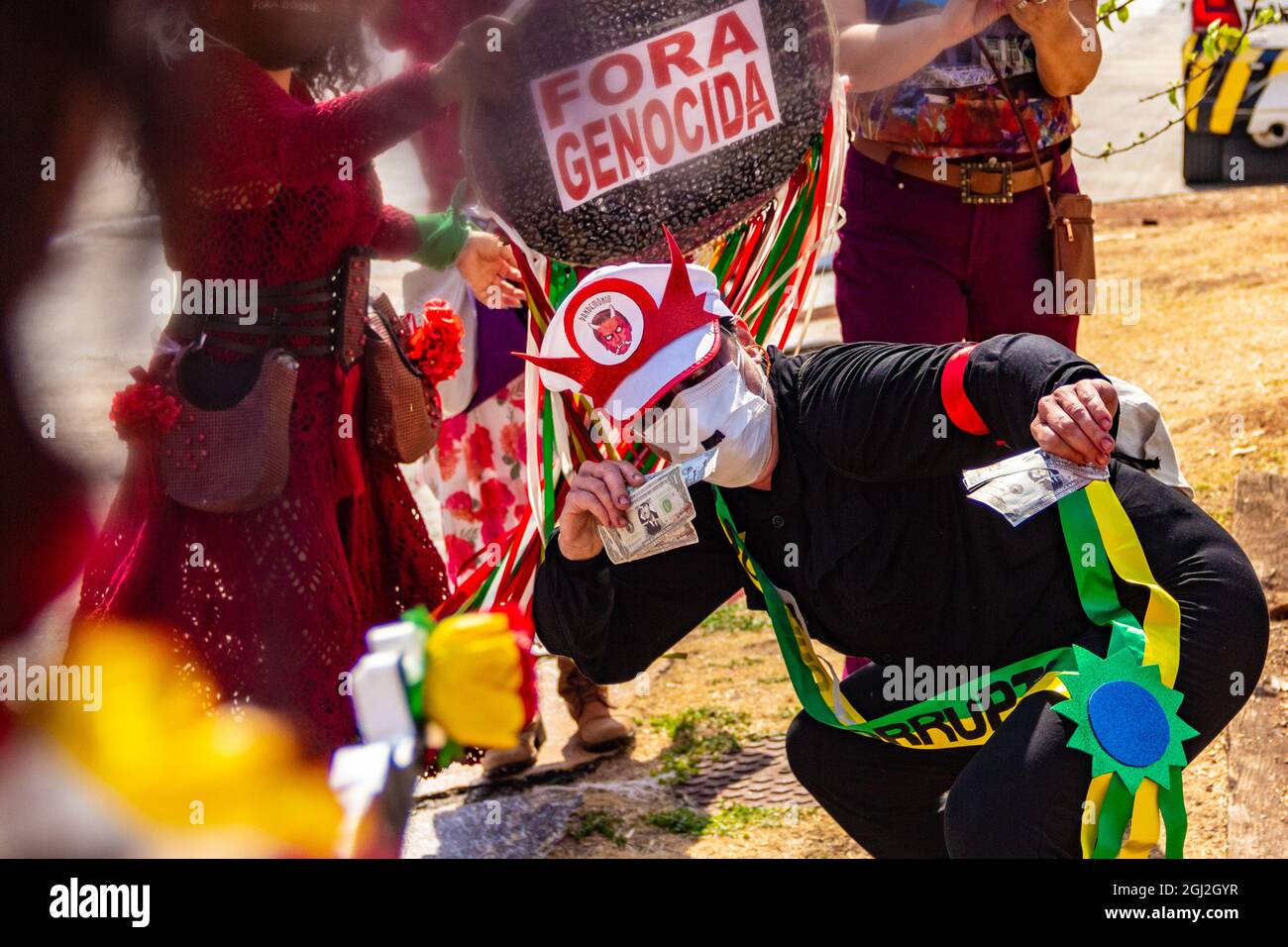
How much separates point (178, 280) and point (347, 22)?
548 millimetres

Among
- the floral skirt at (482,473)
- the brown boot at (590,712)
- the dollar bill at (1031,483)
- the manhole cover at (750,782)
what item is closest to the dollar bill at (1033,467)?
the dollar bill at (1031,483)

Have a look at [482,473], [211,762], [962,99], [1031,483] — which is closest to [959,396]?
[1031,483]

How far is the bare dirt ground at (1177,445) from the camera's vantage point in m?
3.01

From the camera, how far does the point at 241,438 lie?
2574 mm

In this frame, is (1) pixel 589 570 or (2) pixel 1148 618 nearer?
(2) pixel 1148 618

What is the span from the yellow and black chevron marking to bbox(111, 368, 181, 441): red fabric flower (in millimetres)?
5873

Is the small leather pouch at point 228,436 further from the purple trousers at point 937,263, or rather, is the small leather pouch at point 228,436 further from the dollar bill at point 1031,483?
the dollar bill at point 1031,483

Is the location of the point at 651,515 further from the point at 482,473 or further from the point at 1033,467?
the point at 482,473

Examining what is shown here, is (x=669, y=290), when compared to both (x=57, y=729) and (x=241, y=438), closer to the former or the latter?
(x=241, y=438)

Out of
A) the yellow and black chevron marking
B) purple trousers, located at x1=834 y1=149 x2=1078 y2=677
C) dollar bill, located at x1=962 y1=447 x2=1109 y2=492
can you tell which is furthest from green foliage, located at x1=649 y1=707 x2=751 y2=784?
the yellow and black chevron marking

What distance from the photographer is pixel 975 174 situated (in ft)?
9.18

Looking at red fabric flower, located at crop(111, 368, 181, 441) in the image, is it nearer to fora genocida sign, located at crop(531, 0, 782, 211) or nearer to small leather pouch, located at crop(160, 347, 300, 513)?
small leather pouch, located at crop(160, 347, 300, 513)

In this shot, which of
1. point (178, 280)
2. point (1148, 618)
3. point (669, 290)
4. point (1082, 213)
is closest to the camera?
point (1148, 618)
